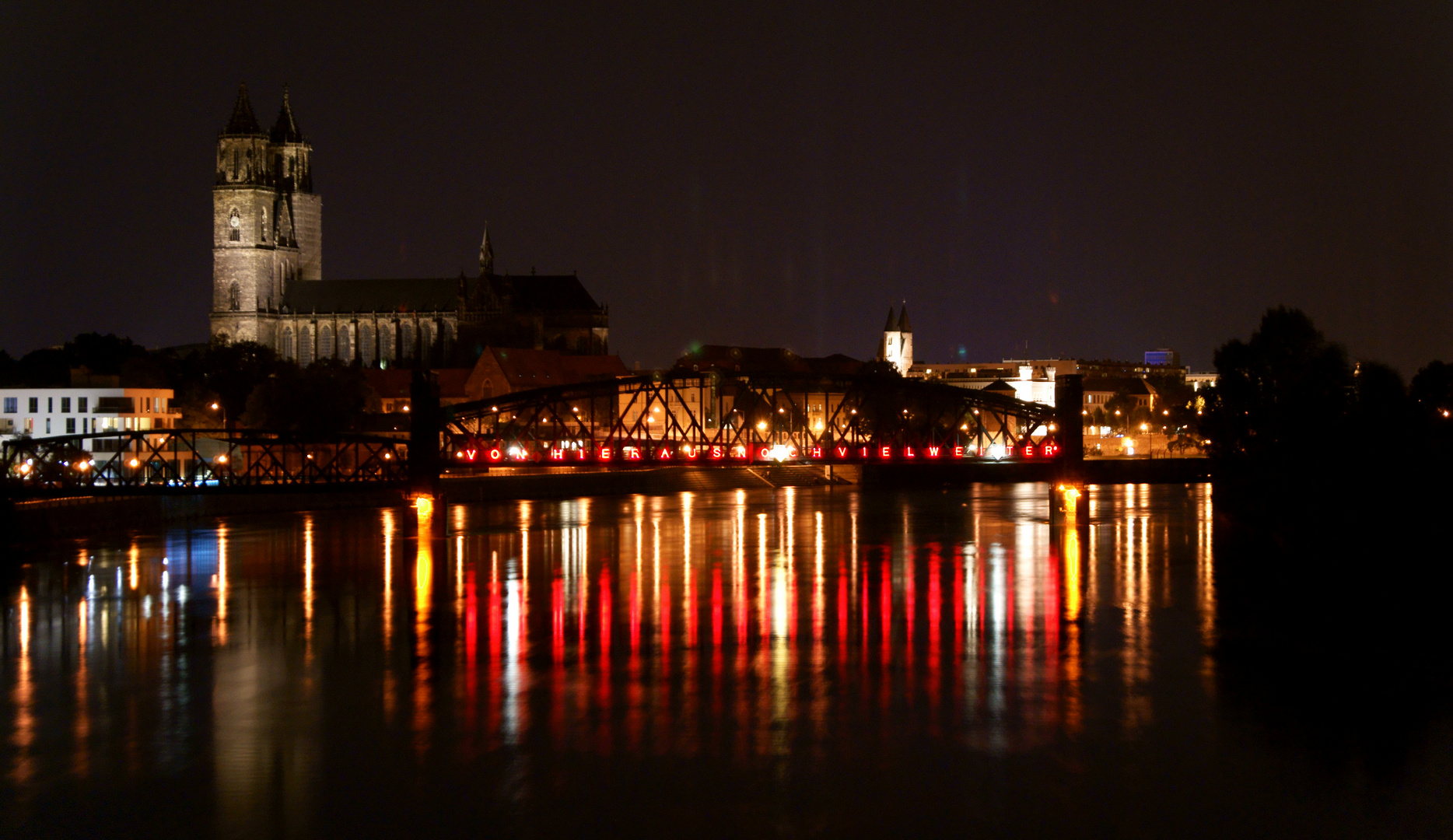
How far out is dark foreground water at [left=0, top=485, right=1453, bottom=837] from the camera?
80.5 ft

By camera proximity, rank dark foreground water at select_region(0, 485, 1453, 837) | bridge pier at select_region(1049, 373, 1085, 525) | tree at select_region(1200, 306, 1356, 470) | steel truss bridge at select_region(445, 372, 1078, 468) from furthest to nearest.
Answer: bridge pier at select_region(1049, 373, 1085, 525) → steel truss bridge at select_region(445, 372, 1078, 468) → tree at select_region(1200, 306, 1356, 470) → dark foreground water at select_region(0, 485, 1453, 837)

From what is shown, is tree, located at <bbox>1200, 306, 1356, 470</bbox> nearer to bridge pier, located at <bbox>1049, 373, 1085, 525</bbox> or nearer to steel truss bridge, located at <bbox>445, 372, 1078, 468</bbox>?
bridge pier, located at <bbox>1049, 373, 1085, 525</bbox>

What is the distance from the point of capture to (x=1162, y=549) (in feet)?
229

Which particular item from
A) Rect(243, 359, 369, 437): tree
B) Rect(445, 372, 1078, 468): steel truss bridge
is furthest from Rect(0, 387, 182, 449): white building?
Rect(445, 372, 1078, 468): steel truss bridge

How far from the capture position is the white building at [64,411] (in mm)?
139500

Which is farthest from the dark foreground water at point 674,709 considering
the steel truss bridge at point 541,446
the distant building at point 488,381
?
the distant building at point 488,381

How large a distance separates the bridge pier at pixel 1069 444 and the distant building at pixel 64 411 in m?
93.0

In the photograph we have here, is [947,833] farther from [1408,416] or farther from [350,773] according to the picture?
[1408,416]

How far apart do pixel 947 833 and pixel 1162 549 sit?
49.7 m

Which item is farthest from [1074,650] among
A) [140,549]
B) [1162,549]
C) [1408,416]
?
[140,549]

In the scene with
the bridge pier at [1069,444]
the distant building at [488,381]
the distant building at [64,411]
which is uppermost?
the distant building at [488,381]

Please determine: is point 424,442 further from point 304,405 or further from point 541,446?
point 304,405

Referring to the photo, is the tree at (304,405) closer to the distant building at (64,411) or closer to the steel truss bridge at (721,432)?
the distant building at (64,411)

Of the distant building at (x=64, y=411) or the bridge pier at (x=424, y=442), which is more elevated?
the distant building at (x=64, y=411)
